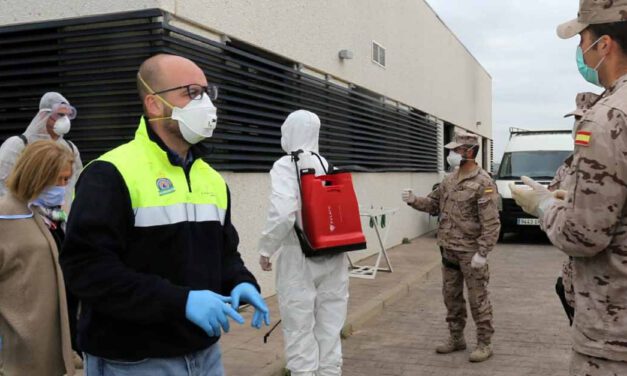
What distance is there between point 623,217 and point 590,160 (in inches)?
9.9

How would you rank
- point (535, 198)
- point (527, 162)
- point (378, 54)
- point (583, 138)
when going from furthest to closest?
point (527, 162) → point (378, 54) → point (535, 198) → point (583, 138)

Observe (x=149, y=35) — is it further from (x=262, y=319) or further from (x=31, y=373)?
(x=262, y=319)

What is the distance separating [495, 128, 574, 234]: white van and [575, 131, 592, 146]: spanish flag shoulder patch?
12.4 m

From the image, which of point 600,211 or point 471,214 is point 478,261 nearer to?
point 471,214

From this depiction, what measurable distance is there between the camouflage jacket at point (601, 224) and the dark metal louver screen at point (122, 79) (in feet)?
10.2

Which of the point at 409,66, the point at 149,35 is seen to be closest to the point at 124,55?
the point at 149,35

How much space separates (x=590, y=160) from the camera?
210cm

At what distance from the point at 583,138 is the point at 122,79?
460cm

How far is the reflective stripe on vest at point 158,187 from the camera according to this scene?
2129mm

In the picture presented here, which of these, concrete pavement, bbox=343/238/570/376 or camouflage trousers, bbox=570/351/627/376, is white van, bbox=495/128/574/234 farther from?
camouflage trousers, bbox=570/351/627/376

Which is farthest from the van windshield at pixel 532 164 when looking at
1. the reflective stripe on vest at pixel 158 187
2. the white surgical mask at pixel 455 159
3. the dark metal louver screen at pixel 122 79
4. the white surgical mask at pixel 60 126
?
the reflective stripe on vest at pixel 158 187

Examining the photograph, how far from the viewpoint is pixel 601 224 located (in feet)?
6.83

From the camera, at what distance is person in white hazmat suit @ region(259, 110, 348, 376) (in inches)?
160

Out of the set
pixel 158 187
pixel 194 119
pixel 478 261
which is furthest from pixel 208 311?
pixel 478 261
